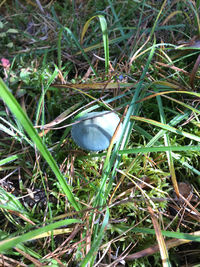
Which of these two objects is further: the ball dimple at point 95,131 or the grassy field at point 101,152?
the ball dimple at point 95,131

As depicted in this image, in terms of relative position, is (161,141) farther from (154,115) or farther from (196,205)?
(196,205)

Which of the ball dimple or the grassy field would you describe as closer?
the grassy field

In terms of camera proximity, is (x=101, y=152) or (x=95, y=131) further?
(x=101, y=152)

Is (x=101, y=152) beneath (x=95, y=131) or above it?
beneath
